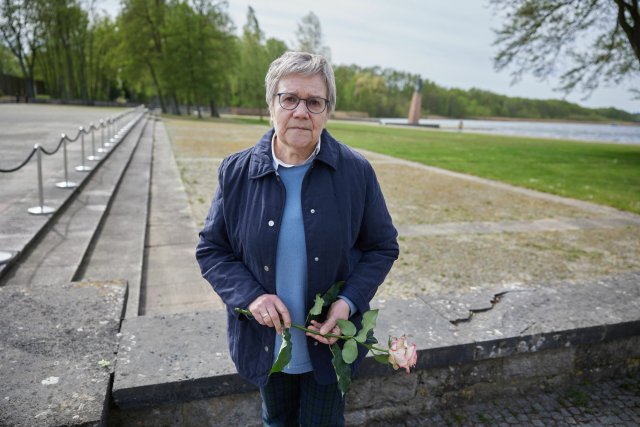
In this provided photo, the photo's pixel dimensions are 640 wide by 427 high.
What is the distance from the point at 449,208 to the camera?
800 centimetres

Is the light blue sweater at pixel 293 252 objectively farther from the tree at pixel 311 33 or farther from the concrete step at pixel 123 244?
the tree at pixel 311 33

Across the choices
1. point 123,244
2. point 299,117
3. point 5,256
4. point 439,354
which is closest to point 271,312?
point 299,117

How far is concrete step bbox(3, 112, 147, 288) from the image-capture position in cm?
372

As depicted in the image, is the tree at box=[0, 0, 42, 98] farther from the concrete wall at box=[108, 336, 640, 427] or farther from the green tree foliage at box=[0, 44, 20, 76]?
the concrete wall at box=[108, 336, 640, 427]

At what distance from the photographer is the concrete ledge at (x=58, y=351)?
1.75 meters

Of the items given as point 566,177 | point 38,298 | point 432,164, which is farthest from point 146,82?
point 38,298

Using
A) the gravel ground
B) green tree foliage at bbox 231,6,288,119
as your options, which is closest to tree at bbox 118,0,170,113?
green tree foliage at bbox 231,6,288,119

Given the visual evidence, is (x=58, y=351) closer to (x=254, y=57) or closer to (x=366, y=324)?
(x=366, y=324)

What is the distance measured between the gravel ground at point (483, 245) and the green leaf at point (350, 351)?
1606 mm

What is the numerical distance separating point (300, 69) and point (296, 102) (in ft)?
0.37

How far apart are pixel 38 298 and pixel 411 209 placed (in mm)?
6106

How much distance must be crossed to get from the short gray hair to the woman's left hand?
0.72 metres

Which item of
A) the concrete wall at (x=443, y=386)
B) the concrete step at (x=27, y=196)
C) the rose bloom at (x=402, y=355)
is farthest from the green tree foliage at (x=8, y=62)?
the rose bloom at (x=402, y=355)

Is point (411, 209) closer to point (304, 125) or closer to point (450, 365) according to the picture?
point (450, 365)
